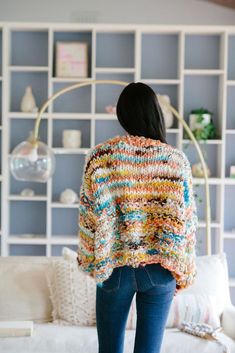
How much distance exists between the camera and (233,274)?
197 inches

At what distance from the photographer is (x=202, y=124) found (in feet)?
15.6

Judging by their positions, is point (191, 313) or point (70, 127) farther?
point (70, 127)

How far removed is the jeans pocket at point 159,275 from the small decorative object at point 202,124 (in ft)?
9.23

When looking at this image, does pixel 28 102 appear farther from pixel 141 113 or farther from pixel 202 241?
pixel 141 113

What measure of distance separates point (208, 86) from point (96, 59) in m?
0.94

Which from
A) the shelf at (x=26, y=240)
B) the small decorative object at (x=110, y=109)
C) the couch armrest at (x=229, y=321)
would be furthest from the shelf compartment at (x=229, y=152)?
the couch armrest at (x=229, y=321)

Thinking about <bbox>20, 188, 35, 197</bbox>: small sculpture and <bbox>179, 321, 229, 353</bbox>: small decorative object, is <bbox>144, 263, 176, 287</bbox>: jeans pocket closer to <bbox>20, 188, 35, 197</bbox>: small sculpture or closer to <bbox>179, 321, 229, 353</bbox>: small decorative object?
<bbox>179, 321, 229, 353</bbox>: small decorative object

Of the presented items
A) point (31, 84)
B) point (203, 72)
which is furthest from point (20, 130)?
point (203, 72)

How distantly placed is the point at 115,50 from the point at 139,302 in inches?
127

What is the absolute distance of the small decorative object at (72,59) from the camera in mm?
4781

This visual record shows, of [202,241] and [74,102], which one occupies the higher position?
[74,102]

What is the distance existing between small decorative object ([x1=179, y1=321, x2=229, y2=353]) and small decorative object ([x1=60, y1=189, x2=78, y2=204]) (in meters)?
1.97

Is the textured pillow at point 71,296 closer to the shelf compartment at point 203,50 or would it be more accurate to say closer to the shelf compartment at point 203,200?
the shelf compartment at point 203,200

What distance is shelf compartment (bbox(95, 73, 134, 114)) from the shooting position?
4.94m
